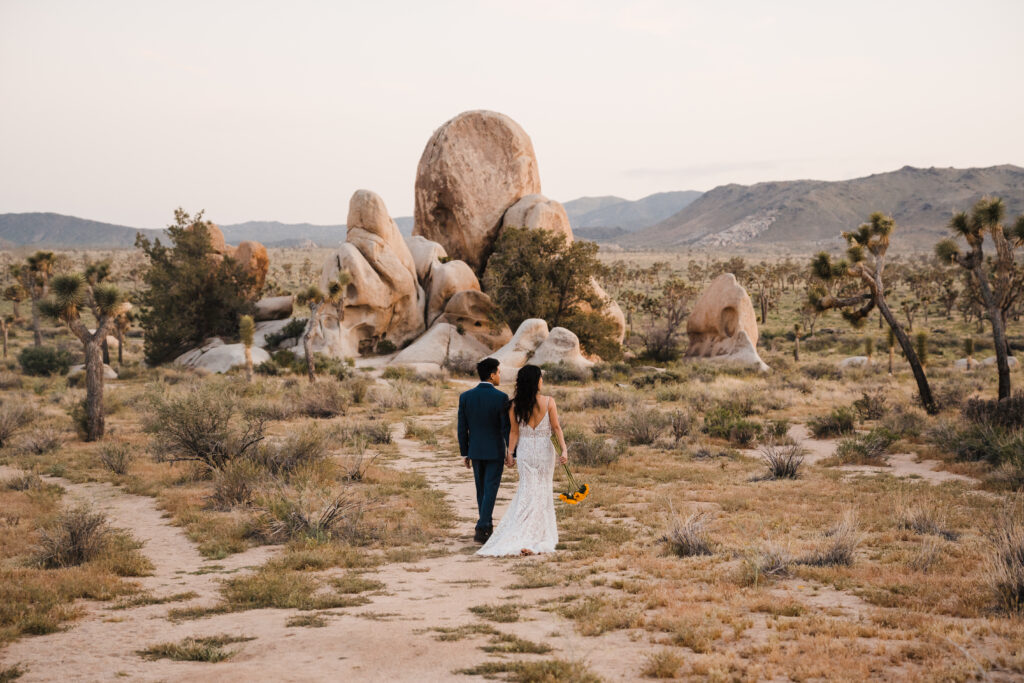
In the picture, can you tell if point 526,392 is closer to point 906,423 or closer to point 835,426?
point 835,426

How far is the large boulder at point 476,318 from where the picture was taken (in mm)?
35719

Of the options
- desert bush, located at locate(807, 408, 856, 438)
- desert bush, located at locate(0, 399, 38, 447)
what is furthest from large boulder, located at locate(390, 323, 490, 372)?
desert bush, located at locate(807, 408, 856, 438)

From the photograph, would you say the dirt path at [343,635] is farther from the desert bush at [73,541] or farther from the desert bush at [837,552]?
the desert bush at [837,552]

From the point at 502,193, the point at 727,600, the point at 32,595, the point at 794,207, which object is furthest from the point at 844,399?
the point at 794,207

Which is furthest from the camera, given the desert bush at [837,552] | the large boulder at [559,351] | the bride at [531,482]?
the large boulder at [559,351]

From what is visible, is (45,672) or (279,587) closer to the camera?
(45,672)

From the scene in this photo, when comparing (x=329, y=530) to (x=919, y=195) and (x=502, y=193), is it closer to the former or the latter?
(x=502, y=193)

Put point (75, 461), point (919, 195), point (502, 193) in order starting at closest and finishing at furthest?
point (75, 461)
point (502, 193)
point (919, 195)

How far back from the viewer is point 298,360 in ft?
103

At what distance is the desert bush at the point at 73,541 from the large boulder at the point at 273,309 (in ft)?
104

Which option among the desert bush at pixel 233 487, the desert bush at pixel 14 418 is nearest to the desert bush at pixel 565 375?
the desert bush at pixel 14 418

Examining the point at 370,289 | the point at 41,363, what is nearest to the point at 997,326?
the point at 370,289

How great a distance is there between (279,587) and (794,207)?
8060 inches

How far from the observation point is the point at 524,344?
30000 mm
